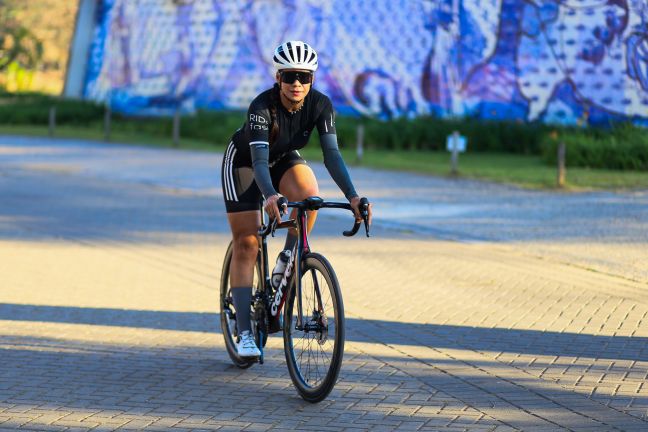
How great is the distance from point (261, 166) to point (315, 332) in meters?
0.85

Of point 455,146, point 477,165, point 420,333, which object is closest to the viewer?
point 420,333

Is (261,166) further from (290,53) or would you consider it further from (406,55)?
(406,55)

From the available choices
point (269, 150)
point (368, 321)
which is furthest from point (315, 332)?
point (368, 321)

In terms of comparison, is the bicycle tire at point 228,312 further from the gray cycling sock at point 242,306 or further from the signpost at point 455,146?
the signpost at point 455,146

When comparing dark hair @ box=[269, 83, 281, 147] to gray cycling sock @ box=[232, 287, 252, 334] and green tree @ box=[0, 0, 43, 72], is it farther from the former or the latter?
green tree @ box=[0, 0, 43, 72]

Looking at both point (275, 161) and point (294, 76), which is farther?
point (275, 161)

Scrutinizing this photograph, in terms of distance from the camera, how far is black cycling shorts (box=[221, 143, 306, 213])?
655 cm

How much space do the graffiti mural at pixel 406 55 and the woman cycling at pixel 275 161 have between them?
2327 centimetres

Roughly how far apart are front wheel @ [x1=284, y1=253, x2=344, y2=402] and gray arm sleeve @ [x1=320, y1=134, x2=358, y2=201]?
38 cm

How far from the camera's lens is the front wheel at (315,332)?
5.84 metres

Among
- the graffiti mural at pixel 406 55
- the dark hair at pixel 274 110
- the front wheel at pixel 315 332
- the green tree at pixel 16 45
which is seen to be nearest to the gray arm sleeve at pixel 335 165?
the dark hair at pixel 274 110

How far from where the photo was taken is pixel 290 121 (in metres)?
6.33

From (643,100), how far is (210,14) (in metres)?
13.9

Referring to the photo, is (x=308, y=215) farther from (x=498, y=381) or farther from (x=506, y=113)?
(x=506, y=113)
